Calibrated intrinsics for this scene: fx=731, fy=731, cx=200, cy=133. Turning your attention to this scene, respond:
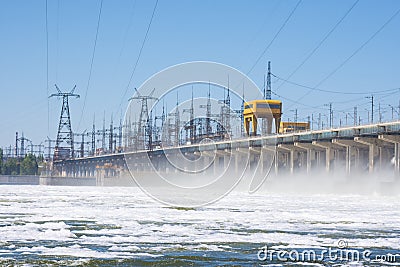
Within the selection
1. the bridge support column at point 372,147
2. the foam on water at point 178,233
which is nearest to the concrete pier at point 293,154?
the bridge support column at point 372,147

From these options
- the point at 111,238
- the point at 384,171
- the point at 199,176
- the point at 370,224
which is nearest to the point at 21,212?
the point at 111,238

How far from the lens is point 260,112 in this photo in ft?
424

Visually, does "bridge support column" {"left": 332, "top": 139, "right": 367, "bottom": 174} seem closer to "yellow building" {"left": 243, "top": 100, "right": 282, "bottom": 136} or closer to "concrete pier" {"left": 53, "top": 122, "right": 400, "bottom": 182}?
"concrete pier" {"left": 53, "top": 122, "right": 400, "bottom": 182}

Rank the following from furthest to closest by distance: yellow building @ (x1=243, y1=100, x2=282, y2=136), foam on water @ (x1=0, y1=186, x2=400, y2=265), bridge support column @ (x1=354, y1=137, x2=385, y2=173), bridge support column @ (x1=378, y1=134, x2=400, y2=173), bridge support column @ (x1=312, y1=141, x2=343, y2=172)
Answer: yellow building @ (x1=243, y1=100, x2=282, y2=136) < bridge support column @ (x1=312, y1=141, x2=343, y2=172) < bridge support column @ (x1=354, y1=137, x2=385, y2=173) < bridge support column @ (x1=378, y1=134, x2=400, y2=173) < foam on water @ (x1=0, y1=186, x2=400, y2=265)

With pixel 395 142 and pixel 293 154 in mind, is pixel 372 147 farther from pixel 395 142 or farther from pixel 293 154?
pixel 293 154

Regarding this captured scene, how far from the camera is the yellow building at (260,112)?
5108 inches

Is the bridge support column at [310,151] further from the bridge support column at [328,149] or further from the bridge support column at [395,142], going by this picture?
the bridge support column at [395,142]

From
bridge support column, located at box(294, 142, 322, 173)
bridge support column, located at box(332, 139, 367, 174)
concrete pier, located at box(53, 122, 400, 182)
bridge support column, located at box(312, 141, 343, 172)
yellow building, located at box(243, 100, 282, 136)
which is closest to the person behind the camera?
concrete pier, located at box(53, 122, 400, 182)

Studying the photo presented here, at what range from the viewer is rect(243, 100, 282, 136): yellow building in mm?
129750

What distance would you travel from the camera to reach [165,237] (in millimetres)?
26750

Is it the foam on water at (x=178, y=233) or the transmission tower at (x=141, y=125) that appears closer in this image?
the foam on water at (x=178, y=233)

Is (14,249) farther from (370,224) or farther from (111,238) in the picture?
(370,224)

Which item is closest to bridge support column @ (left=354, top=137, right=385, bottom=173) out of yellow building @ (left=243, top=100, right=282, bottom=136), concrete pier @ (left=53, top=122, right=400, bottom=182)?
concrete pier @ (left=53, top=122, right=400, bottom=182)

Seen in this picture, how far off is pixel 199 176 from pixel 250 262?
427 ft
